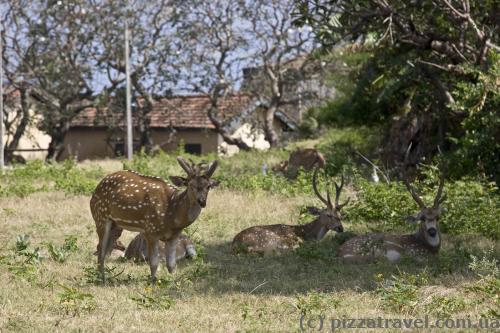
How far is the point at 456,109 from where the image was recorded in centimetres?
1741

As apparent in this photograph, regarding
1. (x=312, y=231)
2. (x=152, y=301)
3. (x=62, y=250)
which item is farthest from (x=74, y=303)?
(x=312, y=231)

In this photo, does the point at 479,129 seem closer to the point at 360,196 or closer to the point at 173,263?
the point at 360,196

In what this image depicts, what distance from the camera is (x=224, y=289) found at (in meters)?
8.72

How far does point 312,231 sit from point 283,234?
611 mm

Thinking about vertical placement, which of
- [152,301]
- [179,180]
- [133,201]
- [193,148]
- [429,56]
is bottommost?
[152,301]

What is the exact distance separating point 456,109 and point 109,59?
64.1 ft

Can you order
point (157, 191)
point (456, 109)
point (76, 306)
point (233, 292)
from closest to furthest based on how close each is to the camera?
point (76, 306), point (233, 292), point (157, 191), point (456, 109)

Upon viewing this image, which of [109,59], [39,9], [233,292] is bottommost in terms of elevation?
[233,292]

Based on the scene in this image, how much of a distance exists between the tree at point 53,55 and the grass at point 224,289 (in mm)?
20522

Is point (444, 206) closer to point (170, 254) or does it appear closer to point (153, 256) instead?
point (170, 254)

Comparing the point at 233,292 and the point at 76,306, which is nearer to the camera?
the point at 76,306

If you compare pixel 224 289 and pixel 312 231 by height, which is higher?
pixel 312 231

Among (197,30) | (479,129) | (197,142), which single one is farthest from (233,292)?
(197,142)

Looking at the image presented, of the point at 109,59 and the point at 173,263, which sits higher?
the point at 109,59
